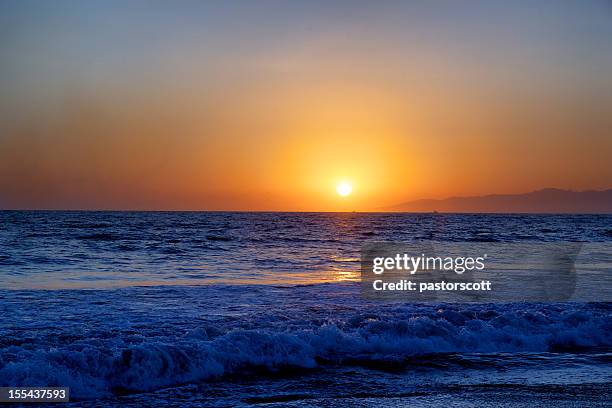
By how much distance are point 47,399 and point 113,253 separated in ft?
77.8

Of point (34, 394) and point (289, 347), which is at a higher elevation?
point (289, 347)

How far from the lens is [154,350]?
9148 millimetres

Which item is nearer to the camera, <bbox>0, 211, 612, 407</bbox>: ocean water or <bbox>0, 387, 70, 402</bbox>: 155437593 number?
<bbox>0, 387, 70, 402</bbox>: 155437593 number

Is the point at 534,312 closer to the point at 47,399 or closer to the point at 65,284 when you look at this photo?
the point at 47,399

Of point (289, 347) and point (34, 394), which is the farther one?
point (289, 347)

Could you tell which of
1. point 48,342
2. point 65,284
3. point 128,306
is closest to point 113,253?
point 65,284

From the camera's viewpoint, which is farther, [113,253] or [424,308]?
[113,253]

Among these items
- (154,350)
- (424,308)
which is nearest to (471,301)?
(424,308)

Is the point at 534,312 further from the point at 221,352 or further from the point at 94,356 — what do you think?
the point at 94,356

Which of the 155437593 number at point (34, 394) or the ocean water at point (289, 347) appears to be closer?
the 155437593 number at point (34, 394)

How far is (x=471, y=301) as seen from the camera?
15.7 meters

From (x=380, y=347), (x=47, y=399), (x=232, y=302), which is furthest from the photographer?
(x=232, y=302)

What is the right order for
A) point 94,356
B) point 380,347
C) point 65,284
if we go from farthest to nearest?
point 65,284 < point 380,347 < point 94,356

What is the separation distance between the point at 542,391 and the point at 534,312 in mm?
5743
